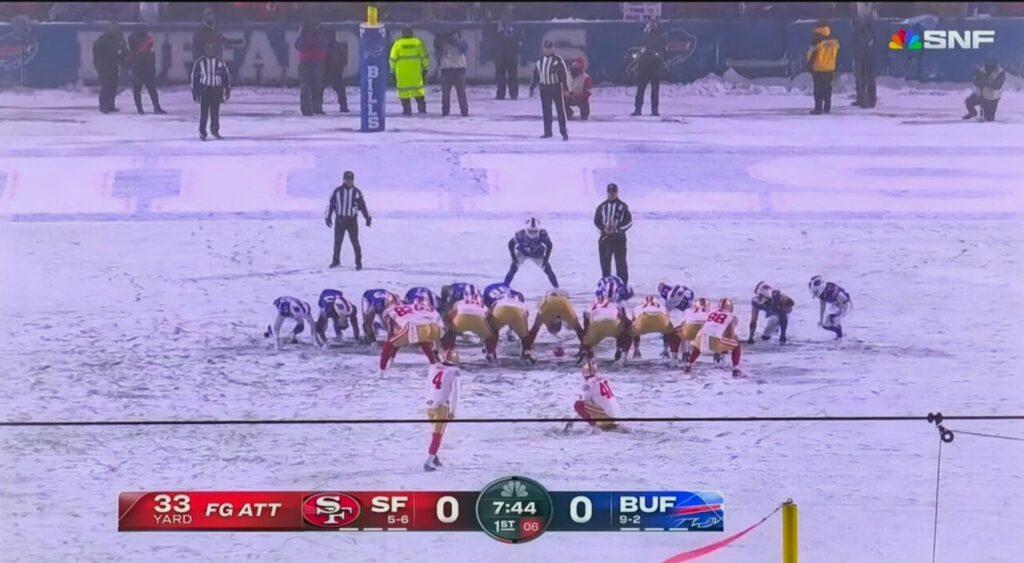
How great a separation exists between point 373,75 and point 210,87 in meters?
0.58

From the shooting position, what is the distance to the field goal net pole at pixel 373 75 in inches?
229

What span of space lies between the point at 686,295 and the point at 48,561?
7.65 feet

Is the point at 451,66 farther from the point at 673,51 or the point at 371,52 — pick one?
the point at 673,51

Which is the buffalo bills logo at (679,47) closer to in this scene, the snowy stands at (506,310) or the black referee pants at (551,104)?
the snowy stands at (506,310)

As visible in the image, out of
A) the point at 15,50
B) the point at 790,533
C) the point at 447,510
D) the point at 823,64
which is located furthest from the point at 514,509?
the point at 15,50

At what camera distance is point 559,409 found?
Answer: 18.3 feet

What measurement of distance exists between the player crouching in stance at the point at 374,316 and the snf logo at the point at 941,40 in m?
→ 2.01

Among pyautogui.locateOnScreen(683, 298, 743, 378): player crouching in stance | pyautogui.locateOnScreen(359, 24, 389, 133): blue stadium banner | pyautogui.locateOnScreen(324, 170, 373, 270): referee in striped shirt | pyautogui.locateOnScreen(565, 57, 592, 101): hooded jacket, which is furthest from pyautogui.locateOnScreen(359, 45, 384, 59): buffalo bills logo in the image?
pyautogui.locateOnScreen(683, 298, 743, 378): player crouching in stance

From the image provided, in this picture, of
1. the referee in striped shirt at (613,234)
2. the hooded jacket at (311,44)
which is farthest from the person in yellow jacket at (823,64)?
the hooded jacket at (311,44)

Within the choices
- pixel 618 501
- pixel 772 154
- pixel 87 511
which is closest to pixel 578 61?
pixel 772 154

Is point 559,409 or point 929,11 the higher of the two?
point 929,11

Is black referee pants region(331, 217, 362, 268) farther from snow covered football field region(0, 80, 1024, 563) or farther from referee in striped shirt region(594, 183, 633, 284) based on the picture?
referee in striped shirt region(594, 183, 633, 284)

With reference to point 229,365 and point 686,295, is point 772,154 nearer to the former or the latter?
point 686,295

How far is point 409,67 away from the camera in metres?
5.91
